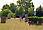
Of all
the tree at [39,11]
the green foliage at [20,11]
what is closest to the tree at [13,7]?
the green foliage at [20,11]

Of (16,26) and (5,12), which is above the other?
(5,12)

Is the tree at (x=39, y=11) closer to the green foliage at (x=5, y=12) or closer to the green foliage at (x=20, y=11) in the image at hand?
the green foliage at (x=20, y=11)

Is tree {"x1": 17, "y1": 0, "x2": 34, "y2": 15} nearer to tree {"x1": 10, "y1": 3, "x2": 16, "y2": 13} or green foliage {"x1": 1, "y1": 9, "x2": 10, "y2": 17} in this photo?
tree {"x1": 10, "y1": 3, "x2": 16, "y2": 13}

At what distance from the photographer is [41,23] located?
126 cm

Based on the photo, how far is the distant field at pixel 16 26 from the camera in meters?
1.25

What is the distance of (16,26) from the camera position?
1261mm

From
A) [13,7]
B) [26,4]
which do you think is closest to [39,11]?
[26,4]

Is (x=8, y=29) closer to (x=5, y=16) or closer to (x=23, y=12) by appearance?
(x=5, y=16)

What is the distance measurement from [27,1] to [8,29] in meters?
0.41

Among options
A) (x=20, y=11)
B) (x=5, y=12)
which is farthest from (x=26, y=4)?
(x=5, y=12)

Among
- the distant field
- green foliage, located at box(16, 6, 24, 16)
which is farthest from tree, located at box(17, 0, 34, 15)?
the distant field

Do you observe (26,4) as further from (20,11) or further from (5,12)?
(5,12)

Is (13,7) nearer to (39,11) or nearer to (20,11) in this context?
(20,11)

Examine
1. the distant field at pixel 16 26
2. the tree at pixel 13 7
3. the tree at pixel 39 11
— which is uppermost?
the tree at pixel 13 7
